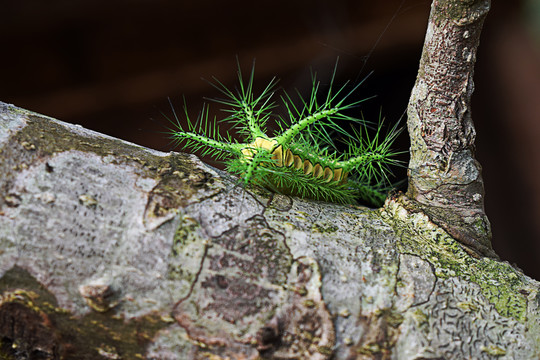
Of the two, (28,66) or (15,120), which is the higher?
(28,66)

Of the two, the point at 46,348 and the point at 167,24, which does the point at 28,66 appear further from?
the point at 46,348

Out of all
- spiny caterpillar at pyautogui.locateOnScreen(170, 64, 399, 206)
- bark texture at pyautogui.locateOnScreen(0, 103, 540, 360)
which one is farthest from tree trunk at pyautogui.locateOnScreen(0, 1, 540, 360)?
spiny caterpillar at pyautogui.locateOnScreen(170, 64, 399, 206)

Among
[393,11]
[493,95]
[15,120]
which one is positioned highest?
[393,11]

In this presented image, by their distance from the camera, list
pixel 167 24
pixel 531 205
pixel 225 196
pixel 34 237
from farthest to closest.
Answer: pixel 167 24 → pixel 531 205 → pixel 225 196 → pixel 34 237

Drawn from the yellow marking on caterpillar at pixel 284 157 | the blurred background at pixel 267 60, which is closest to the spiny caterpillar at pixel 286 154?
the yellow marking on caterpillar at pixel 284 157

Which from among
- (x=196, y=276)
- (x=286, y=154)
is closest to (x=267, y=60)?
(x=286, y=154)

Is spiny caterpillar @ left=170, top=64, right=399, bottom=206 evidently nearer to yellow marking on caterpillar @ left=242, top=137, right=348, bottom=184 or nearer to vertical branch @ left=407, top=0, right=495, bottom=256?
yellow marking on caterpillar @ left=242, top=137, right=348, bottom=184

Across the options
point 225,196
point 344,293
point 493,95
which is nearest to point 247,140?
point 225,196

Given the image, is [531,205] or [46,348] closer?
[46,348]

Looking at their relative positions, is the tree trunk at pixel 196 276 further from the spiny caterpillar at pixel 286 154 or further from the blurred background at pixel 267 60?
the blurred background at pixel 267 60
